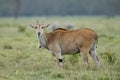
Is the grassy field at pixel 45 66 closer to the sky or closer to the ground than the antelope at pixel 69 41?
closer to the ground

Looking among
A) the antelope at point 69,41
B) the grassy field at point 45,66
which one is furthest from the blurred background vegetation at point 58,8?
the antelope at point 69,41

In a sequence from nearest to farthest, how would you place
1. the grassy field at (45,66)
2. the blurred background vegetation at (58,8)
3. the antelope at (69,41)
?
the grassy field at (45,66), the antelope at (69,41), the blurred background vegetation at (58,8)

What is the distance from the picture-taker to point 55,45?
42.1ft

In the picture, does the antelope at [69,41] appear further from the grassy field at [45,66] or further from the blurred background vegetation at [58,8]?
the blurred background vegetation at [58,8]

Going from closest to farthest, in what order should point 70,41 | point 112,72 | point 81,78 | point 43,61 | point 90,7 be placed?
point 81,78 < point 112,72 < point 70,41 < point 43,61 < point 90,7

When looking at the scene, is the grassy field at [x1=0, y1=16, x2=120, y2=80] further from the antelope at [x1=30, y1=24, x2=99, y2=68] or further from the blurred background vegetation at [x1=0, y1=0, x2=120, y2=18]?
the blurred background vegetation at [x1=0, y1=0, x2=120, y2=18]

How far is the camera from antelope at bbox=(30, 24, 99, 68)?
12.3m

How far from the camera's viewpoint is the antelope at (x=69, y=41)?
484 inches

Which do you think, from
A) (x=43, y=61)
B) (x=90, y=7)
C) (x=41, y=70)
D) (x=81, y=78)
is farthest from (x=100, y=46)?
(x=90, y=7)

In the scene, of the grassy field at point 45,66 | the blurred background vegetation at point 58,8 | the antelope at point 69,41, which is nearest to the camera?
the grassy field at point 45,66

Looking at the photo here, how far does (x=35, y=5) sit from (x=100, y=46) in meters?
91.7

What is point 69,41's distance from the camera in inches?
497

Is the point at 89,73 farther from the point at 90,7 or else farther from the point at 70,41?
the point at 90,7

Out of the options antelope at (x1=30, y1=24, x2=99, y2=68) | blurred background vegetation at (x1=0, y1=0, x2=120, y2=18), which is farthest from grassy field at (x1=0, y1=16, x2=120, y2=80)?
blurred background vegetation at (x1=0, y1=0, x2=120, y2=18)
